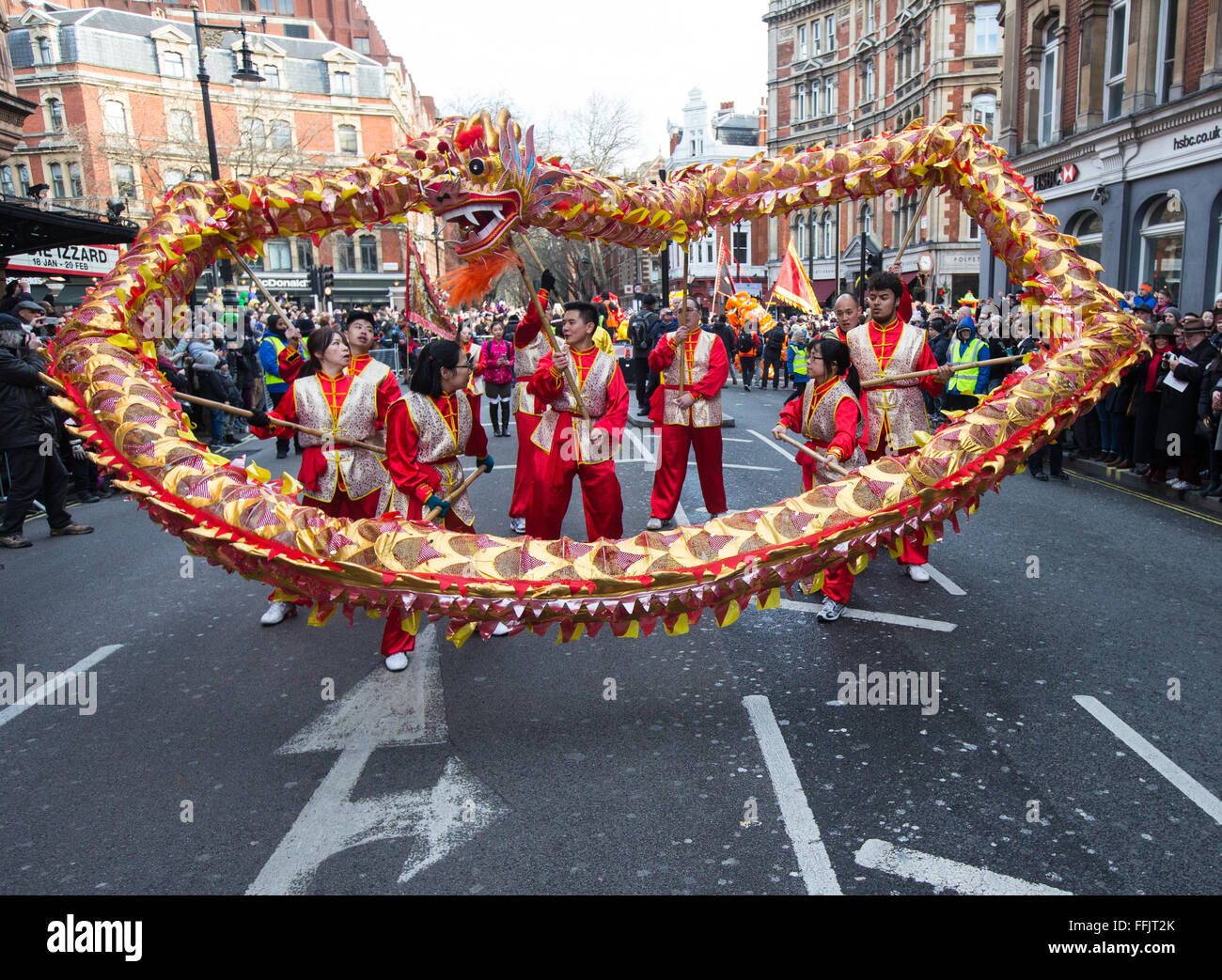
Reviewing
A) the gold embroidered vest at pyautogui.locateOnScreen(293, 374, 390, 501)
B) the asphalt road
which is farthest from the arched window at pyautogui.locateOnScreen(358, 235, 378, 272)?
the gold embroidered vest at pyautogui.locateOnScreen(293, 374, 390, 501)

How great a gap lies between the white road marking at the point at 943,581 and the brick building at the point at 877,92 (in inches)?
914

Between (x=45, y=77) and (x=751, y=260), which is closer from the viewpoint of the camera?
(x=45, y=77)

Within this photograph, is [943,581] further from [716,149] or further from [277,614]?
[716,149]

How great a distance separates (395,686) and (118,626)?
2.37 meters

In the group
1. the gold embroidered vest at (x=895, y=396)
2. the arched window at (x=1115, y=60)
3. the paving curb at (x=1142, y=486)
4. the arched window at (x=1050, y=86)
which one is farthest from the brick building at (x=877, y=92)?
the gold embroidered vest at (x=895, y=396)

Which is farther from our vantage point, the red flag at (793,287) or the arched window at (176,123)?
the arched window at (176,123)

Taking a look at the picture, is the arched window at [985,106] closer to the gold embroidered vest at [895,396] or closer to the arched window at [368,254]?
→ the arched window at [368,254]

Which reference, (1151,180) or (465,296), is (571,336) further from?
(1151,180)

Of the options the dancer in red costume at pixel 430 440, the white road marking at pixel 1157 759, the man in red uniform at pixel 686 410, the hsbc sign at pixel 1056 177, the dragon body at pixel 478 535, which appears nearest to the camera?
the white road marking at pixel 1157 759

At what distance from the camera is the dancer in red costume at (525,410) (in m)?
6.49

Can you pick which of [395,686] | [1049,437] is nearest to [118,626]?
[395,686]

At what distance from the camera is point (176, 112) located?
4422 centimetres

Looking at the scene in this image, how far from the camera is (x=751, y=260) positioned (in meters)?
53.9

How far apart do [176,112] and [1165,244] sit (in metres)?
44.8
